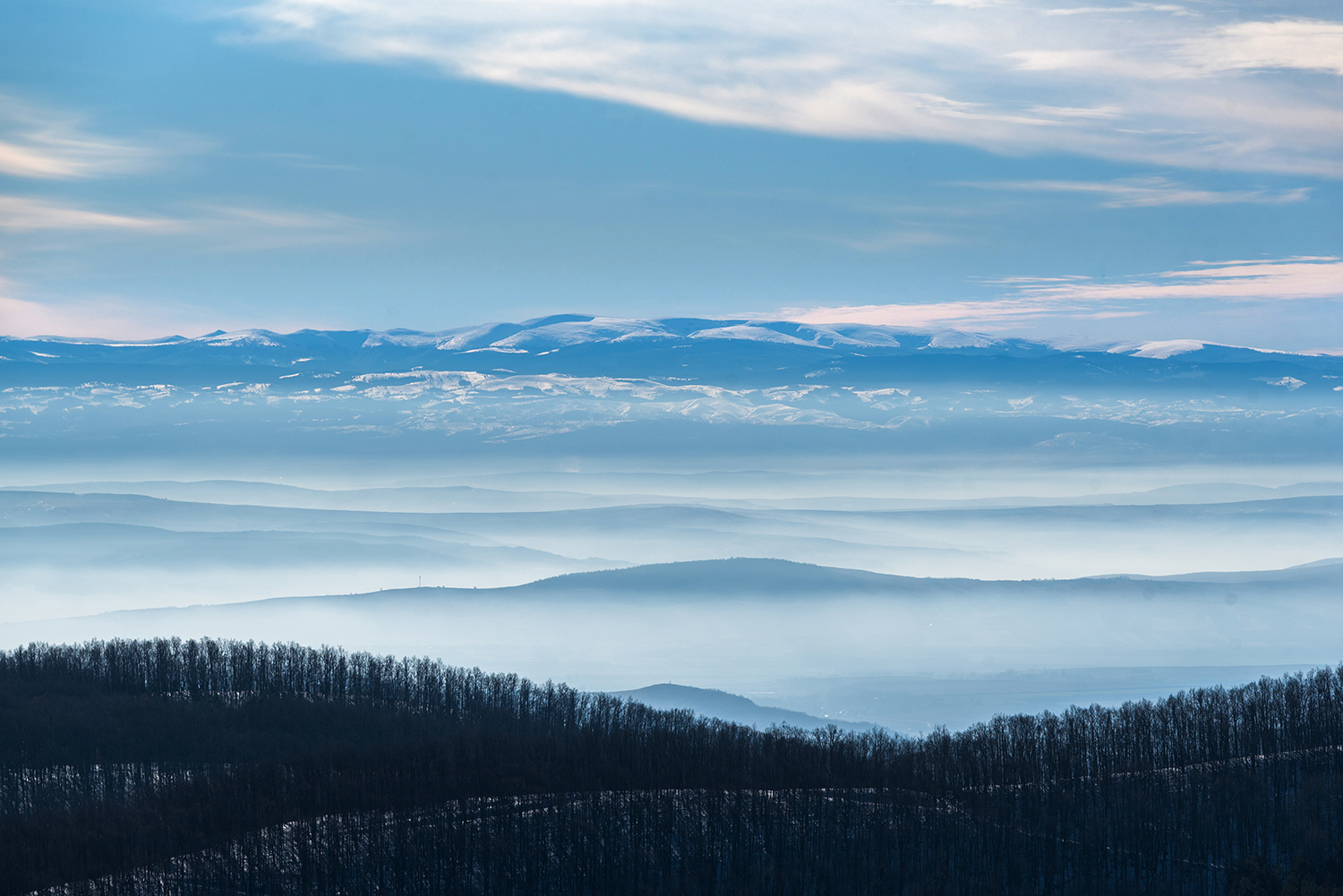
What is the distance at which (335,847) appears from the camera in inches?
3821

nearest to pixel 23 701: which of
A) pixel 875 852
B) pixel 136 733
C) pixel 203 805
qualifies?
pixel 136 733

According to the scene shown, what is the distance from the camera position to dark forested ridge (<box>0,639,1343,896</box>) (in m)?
95.6

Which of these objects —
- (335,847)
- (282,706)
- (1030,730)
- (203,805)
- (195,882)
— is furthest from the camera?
(282,706)

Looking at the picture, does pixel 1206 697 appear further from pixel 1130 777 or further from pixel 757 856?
pixel 757 856

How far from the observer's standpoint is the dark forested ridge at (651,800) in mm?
95625

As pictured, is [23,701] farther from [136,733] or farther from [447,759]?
[447,759]

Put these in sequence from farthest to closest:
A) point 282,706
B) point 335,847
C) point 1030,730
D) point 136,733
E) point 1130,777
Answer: point 282,706 → point 136,733 → point 1030,730 → point 1130,777 → point 335,847

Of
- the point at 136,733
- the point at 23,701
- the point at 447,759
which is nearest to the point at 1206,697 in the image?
the point at 447,759

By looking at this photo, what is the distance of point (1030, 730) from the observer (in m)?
137

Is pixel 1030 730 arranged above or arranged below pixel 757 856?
above

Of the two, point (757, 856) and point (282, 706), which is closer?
point (757, 856)

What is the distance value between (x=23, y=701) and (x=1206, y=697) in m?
152

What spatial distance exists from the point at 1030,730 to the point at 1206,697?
32.2 m

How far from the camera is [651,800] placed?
111 m
